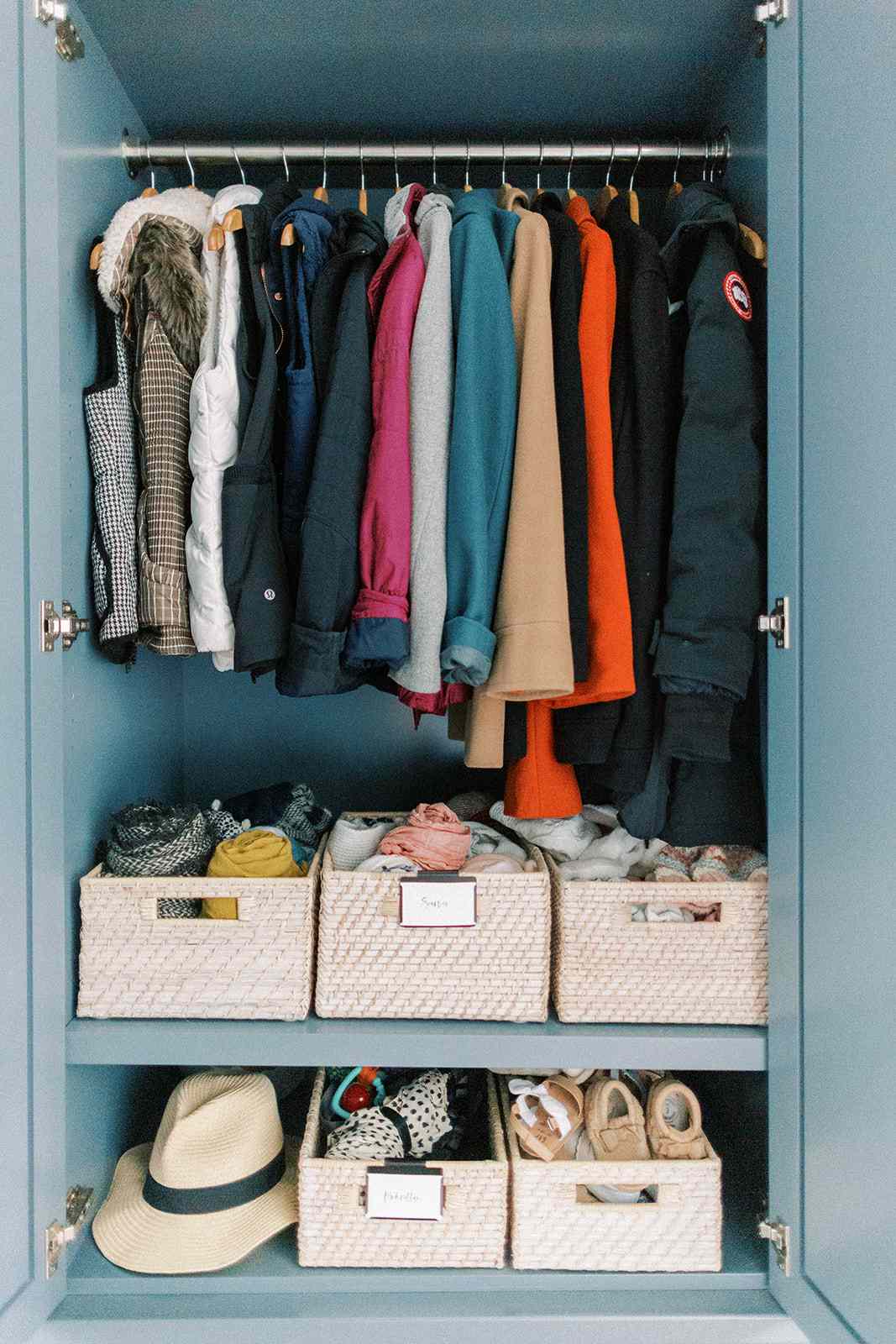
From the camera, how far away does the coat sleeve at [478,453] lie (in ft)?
4.18

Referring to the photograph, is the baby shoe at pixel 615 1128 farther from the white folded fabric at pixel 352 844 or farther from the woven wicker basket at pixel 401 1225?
the white folded fabric at pixel 352 844

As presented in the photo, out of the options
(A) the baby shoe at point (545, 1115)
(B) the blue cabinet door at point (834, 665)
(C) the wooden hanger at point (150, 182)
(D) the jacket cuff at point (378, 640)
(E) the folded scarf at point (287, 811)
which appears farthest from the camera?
(E) the folded scarf at point (287, 811)

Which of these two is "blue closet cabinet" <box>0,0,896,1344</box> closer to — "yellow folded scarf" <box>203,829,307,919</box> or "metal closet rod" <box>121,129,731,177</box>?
"metal closet rod" <box>121,129,731,177</box>

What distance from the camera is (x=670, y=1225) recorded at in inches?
52.5

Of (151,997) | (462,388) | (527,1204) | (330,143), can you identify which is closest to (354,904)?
(151,997)

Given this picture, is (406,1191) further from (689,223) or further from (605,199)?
(605,199)

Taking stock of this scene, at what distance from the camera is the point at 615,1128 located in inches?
55.0

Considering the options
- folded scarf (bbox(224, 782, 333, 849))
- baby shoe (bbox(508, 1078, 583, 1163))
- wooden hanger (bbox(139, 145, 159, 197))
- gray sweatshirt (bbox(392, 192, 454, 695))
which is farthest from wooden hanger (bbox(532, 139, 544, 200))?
baby shoe (bbox(508, 1078, 583, 1163))

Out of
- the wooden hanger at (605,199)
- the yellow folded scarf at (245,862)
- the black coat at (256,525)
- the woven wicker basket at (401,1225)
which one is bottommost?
the woven wicker basket at (401,1225)

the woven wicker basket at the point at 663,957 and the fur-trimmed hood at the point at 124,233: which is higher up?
the fur-trimmed hood at the point at 124,233

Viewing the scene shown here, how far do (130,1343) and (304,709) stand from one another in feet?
Result: 3.61

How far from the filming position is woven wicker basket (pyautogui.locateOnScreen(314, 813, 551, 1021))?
136 cm

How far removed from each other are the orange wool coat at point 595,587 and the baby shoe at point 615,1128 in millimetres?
441

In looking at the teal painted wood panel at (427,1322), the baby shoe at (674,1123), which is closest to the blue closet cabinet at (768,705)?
the teal painted wood panel at (427,1322)
